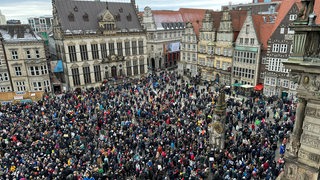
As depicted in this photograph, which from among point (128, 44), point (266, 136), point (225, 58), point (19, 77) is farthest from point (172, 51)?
point (266, 136)

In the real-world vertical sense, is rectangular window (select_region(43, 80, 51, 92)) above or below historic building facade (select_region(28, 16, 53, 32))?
below

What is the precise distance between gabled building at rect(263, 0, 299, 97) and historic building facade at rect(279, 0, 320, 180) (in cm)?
2640

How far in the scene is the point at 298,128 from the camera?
10.3 metres

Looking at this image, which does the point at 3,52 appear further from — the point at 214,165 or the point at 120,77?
the point at 214,165

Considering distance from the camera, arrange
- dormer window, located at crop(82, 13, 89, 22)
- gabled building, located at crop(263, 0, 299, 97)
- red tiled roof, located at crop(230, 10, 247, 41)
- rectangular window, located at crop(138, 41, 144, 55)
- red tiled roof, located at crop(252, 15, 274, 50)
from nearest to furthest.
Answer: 1. gabled building, located at crop(263, 0, 299, 97)
2. red tiled roof, located at crop(252, 15, 274, 50)
3. red tiled roof, located at crop(230, 10, 247, 41)
4. dormer window, located at crop(82, 13, 89, 22)
5. rectangular window, located at crop(138, 41, 144, 55)

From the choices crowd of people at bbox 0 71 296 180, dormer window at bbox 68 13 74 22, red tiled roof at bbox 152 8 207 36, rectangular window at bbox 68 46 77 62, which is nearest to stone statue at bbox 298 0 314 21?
crowd of people at bbox 0 71 296 180

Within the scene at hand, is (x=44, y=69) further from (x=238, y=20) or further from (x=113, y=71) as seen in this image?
(x=238, y=20)

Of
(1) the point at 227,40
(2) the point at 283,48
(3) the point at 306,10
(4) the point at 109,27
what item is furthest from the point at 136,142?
(4) the point at 109,27

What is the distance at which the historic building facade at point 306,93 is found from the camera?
9259mm

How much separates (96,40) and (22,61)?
13.3 meters

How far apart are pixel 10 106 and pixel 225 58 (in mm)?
35751

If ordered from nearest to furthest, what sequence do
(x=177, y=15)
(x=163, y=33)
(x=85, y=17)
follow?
(x=85, y=17), (x=163, y=33), (x=177, y=15)

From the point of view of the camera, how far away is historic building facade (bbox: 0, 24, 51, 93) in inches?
1566

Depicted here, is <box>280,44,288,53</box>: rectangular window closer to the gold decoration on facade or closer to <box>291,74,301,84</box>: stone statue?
the gold decoration on facade
